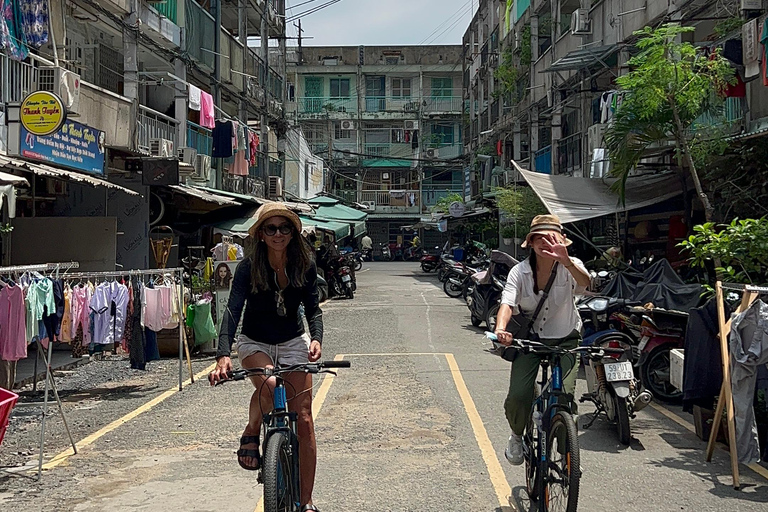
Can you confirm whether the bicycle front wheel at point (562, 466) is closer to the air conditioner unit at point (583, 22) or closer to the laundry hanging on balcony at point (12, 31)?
the laundry hanging on balcony at point (12, 31)

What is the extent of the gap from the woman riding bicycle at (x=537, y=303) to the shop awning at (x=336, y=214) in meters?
22.6

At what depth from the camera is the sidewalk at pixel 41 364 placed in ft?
32.7

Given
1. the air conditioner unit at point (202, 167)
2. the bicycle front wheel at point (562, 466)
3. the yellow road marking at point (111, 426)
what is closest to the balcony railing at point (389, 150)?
the air conditioner unit at point (202, 167)

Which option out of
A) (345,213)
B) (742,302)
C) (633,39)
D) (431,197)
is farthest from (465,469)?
(431,197)

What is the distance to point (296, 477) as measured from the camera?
433cm

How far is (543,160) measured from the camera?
27453 millimetres

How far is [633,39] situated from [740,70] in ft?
20.0

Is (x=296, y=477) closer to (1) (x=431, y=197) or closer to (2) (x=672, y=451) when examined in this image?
(2) (x=672, y=451)

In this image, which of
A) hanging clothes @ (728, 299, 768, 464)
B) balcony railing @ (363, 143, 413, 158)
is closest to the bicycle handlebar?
hanging clothes @ (728, 299, 768, 464)

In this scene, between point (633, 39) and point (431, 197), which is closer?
point (633, 39)

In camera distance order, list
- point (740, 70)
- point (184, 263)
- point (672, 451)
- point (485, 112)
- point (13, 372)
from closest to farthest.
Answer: point (672, 451) → point (13, 372) → point (740, 70) → point (184, 263) → point (485, 112)

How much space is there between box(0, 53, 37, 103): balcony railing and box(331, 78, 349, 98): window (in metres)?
45.5

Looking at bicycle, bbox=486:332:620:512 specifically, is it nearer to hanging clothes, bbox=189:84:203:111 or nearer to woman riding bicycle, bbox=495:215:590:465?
woman riding bicycle, bbox=495:215:590:465

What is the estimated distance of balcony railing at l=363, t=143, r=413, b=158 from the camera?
55.9 metres
